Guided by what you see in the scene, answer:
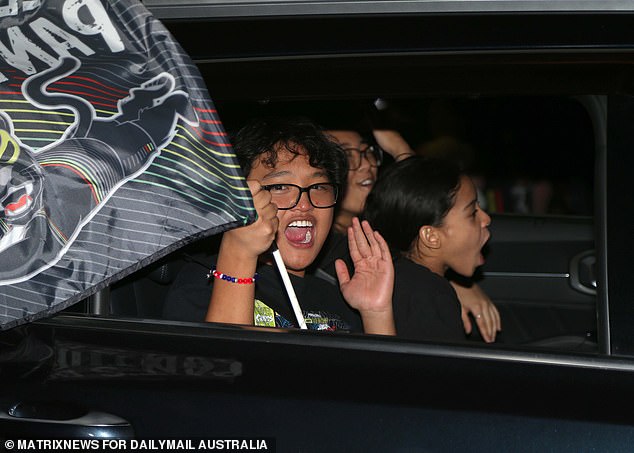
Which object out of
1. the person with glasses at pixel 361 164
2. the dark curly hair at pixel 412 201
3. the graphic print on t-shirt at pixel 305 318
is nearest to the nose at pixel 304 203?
the graphic print on t-shirt at pixel 305 318

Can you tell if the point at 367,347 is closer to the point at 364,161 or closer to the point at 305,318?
the point at 305,318

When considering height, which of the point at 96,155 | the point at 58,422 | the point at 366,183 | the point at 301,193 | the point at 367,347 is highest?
the point at 366,183

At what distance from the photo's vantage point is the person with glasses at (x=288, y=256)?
6.58 feet

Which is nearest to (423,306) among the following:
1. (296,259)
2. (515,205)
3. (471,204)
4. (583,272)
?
(296,259)

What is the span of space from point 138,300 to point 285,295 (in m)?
0.36

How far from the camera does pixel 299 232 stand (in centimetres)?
261

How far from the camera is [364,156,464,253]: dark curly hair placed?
Result: 303 centimetres

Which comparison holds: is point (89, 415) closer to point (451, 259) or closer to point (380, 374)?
point (380, 374)

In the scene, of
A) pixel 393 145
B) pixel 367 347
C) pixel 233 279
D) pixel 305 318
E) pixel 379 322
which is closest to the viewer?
pixel 367 347

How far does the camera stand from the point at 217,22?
1.82 metres

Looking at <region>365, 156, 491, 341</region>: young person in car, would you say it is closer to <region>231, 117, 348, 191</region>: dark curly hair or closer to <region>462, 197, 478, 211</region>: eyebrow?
<region>462, 197, 478, 211</region>: eyebrow

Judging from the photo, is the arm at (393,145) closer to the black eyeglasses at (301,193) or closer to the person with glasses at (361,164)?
the person with glasses at (361,164)

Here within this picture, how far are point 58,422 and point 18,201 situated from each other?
384 millimetres

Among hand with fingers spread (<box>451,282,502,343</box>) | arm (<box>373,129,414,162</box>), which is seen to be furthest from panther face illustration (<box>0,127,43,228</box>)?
arm (<box>373,129,414,162</box>)
